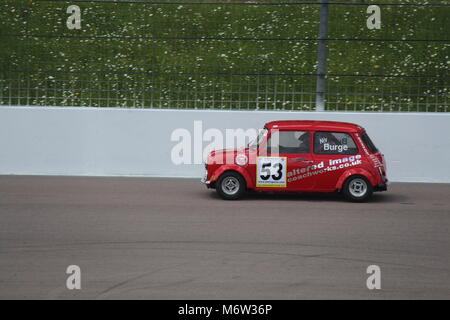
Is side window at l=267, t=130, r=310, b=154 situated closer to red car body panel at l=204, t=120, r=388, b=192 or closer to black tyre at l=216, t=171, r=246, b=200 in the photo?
red car body panel at l=204, t=120, r=388, b=192

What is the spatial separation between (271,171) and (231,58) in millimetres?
4735

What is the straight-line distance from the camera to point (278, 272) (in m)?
7.97

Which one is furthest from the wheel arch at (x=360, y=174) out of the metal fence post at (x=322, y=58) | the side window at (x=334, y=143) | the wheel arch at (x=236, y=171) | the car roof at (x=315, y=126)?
the metal fence post at (x=322, y=58)

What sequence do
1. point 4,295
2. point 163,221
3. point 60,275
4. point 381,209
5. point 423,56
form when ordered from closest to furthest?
point 4,295 → point 60,275 → point 163,221 → point 381,209 → point 423,56

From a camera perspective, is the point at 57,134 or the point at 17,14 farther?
the point at 17,14

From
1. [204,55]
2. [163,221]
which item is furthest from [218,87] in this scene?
[163,221]

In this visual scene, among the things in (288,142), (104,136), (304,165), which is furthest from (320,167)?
(104,136)

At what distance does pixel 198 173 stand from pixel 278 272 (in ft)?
25.9

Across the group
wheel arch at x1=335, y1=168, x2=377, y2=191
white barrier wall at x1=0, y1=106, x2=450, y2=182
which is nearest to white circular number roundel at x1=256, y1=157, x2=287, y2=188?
wheel arch at x1=335, y1=168, x2=377, y2=191

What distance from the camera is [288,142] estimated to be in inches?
505

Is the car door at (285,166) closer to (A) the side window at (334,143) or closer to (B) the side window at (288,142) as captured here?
(B) the side window at (288,142)

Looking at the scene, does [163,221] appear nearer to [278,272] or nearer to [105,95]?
[278,272]

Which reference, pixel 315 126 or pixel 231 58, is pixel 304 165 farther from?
pixel 231 58

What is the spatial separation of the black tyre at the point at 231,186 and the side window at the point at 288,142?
0.77 metres
